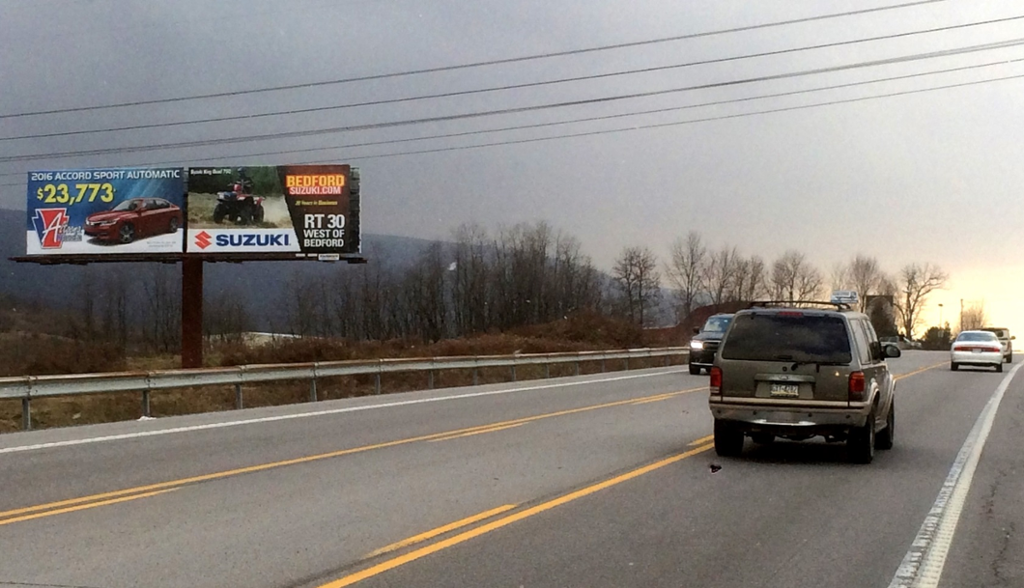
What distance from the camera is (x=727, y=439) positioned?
43.5 ft

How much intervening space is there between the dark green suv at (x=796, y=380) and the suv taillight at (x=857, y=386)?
1cm

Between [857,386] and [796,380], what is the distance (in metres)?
0.72

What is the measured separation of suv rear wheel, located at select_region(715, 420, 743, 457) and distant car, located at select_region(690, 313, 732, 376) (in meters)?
21.1

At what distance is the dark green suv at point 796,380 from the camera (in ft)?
40.8

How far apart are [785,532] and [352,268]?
133 m

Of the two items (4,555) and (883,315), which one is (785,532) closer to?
(4,555)

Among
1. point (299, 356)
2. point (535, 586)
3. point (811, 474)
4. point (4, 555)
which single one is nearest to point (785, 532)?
point (535, 586)

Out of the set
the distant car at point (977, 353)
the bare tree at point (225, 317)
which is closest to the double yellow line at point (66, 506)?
the distant car at point (977, 353)

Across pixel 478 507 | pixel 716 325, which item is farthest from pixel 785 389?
pixel 716 325

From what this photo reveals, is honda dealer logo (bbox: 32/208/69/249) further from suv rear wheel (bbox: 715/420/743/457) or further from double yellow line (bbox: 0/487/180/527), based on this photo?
suv rear wheel (bbox: 715/420/743/457)

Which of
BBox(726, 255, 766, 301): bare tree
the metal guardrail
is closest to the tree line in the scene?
BBox(726, 255, 766, 301): bare tree

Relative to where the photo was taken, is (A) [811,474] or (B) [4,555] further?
(A) [811,474]

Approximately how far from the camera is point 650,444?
575 inches

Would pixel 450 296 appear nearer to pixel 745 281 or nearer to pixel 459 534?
pixel 745 281
